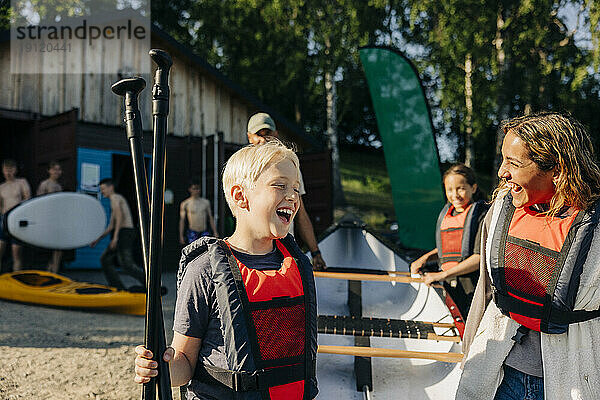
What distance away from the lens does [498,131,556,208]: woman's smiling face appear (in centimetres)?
173

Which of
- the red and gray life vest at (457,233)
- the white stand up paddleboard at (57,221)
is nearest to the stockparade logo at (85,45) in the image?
the white stand up paddleboard at (57,221)

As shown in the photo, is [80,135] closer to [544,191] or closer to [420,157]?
[420,157]

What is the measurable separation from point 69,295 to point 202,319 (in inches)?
216

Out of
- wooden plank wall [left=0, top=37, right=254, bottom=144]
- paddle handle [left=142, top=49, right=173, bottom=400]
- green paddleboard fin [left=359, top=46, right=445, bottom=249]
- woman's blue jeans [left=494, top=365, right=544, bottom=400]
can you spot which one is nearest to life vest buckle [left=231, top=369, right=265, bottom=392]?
paddle handle [left=142, top=49, right=173, bottom=400]

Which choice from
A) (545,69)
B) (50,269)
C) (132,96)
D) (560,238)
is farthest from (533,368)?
(545,69)

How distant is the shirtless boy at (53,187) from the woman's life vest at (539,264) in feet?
27.4

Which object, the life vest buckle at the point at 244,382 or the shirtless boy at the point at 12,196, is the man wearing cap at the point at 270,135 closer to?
the life vest buckle at the point at 244,382

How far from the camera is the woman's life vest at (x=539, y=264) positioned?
1.64 metres

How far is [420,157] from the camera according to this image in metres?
8.71

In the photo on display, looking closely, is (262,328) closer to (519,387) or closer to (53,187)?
(519,387)

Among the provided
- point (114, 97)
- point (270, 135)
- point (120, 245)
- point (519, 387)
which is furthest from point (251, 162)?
point (114, 97)

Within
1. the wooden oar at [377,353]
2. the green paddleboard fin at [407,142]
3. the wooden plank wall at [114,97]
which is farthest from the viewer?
the wooden plank wall at [114,97]

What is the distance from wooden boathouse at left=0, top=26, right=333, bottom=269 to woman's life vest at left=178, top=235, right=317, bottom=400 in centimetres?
788

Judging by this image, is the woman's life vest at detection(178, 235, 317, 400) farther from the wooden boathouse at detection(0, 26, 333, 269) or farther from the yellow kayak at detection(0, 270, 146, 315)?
the wooden boathouse at detection(0, 26, 333, 269)
